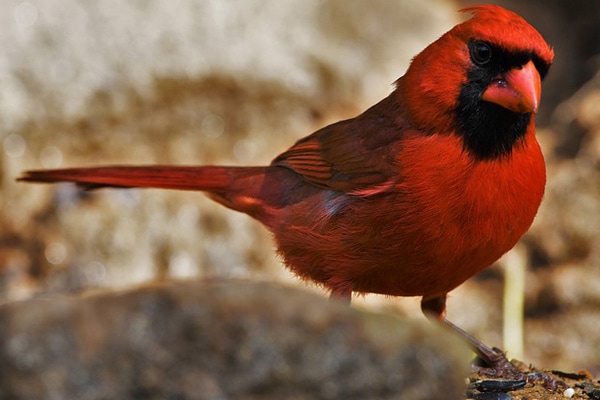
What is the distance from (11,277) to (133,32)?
5.15ft

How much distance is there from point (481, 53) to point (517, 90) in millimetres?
183

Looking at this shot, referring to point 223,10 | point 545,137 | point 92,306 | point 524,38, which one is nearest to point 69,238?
point 223,10

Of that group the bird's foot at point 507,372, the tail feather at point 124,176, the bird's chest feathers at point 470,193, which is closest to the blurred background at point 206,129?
the tail feather at point 124,176

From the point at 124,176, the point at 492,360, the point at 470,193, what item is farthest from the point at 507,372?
the point at 124,176

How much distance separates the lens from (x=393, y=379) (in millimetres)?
1896

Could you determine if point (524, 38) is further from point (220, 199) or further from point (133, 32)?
point (133, 32)

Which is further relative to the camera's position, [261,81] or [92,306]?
[261,81]

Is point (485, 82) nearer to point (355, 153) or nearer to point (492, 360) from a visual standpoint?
point (355, 153)

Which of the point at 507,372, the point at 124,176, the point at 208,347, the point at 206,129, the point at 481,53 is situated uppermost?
the point at 206,129

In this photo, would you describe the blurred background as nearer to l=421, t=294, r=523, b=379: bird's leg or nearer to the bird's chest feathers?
l=421, t=294, r=523, b=379: bird's leg

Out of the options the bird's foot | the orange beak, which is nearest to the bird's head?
the orange beak

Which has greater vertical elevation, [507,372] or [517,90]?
[517,90]

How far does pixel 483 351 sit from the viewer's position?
322 cm

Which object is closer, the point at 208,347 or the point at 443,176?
the point at 208,347
